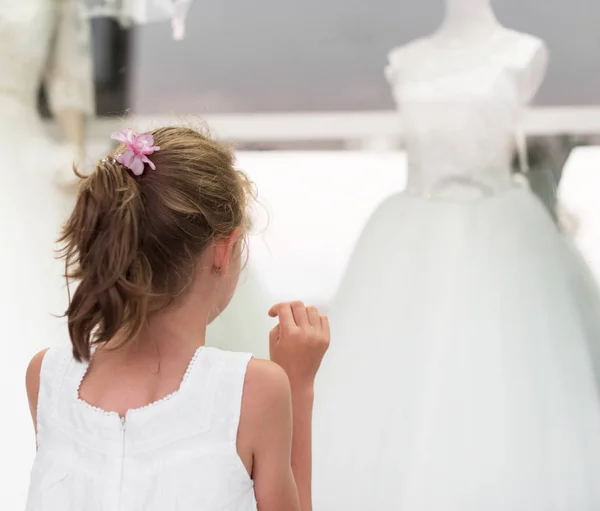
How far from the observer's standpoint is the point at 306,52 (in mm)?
1740

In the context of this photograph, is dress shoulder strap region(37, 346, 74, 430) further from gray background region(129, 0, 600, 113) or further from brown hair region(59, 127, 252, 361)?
gray background region(129, 0, 600, 113)

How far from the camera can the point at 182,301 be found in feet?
2.49

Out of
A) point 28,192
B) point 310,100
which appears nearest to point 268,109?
point 310,100

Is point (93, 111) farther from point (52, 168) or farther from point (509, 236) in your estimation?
point (509, 236)

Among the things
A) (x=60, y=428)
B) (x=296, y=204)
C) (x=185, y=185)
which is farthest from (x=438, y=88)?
(x=60, y=428)

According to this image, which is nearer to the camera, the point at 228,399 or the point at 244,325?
the point at 228,399

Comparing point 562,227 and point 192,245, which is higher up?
point 562,227

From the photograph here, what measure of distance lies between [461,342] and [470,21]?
60 centimetres

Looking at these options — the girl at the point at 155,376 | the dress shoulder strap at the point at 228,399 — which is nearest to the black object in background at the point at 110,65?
the girl at the point at 155,376

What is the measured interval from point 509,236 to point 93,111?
0.93 meters

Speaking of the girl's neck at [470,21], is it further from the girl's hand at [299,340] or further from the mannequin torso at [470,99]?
the girl's hand at [299,340]

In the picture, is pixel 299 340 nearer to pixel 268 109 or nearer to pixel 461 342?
pixel 461 342

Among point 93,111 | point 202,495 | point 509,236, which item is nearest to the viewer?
point 202,495

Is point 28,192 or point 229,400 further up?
point 28,192
